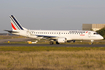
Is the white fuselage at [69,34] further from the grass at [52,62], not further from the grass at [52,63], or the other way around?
the grass at [52,63]

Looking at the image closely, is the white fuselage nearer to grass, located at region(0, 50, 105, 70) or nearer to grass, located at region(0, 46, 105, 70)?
grass, located at region(0, 46, 105, 70)

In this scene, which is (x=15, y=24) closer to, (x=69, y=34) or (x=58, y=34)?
(x=58, y=34)

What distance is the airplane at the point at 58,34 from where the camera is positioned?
47172 mm

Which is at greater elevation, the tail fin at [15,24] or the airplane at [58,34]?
the tail fin at [15,24]

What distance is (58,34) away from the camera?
49312 millimetres

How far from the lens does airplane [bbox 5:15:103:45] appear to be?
4717 centimetres

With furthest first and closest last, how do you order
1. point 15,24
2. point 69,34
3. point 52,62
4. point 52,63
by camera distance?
point 15,24
point 69,34
point 52,62
point 52,63

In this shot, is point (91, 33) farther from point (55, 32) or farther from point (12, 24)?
point (12, 24)

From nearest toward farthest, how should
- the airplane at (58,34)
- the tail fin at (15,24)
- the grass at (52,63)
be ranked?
the grass at (52,63), the airplane at (58,34), the tail fin at (15,24)

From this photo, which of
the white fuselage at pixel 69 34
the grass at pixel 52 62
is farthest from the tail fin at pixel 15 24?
the grass at pixel 52 62

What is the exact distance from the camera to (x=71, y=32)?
4853 cm

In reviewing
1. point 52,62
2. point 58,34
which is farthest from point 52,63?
point 58,34

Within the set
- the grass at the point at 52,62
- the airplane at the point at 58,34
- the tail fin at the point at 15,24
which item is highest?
the tail fin at the point at 15,24

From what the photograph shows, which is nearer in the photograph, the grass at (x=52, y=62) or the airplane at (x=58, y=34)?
the grass at (x=52, y=62)
